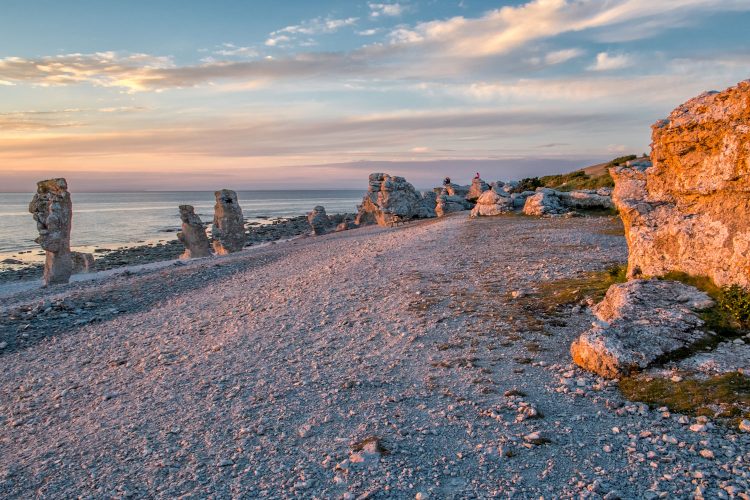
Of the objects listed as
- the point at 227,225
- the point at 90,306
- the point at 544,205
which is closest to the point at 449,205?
the point at 544,205

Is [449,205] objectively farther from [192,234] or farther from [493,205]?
[192,234]

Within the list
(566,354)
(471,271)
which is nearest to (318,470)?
(566,354)

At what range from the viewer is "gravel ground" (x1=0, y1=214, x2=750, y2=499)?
635 centimetres

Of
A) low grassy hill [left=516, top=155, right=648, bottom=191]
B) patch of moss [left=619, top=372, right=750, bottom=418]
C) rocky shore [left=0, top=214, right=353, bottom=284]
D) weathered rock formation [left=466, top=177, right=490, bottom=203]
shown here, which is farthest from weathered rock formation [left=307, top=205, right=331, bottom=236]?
patch of moss [left=619, top=372, right=750, bottom=418]

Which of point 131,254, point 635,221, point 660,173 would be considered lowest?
point 131,254

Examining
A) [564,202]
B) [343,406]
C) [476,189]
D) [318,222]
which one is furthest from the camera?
[476,189]

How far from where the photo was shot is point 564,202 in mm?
35094

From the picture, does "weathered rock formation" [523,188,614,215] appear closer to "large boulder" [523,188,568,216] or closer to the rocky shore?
"large boulder" [523,188,568,216]

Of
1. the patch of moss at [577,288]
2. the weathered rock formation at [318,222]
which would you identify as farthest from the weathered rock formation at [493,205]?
the patch of moss at [577,288]

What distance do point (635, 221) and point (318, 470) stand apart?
32.3 ft

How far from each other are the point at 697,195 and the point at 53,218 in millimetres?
31385

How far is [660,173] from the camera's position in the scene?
1203cm

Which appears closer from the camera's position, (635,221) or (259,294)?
(635,221)

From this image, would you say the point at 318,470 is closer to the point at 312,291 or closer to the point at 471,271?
the point at 312,291
